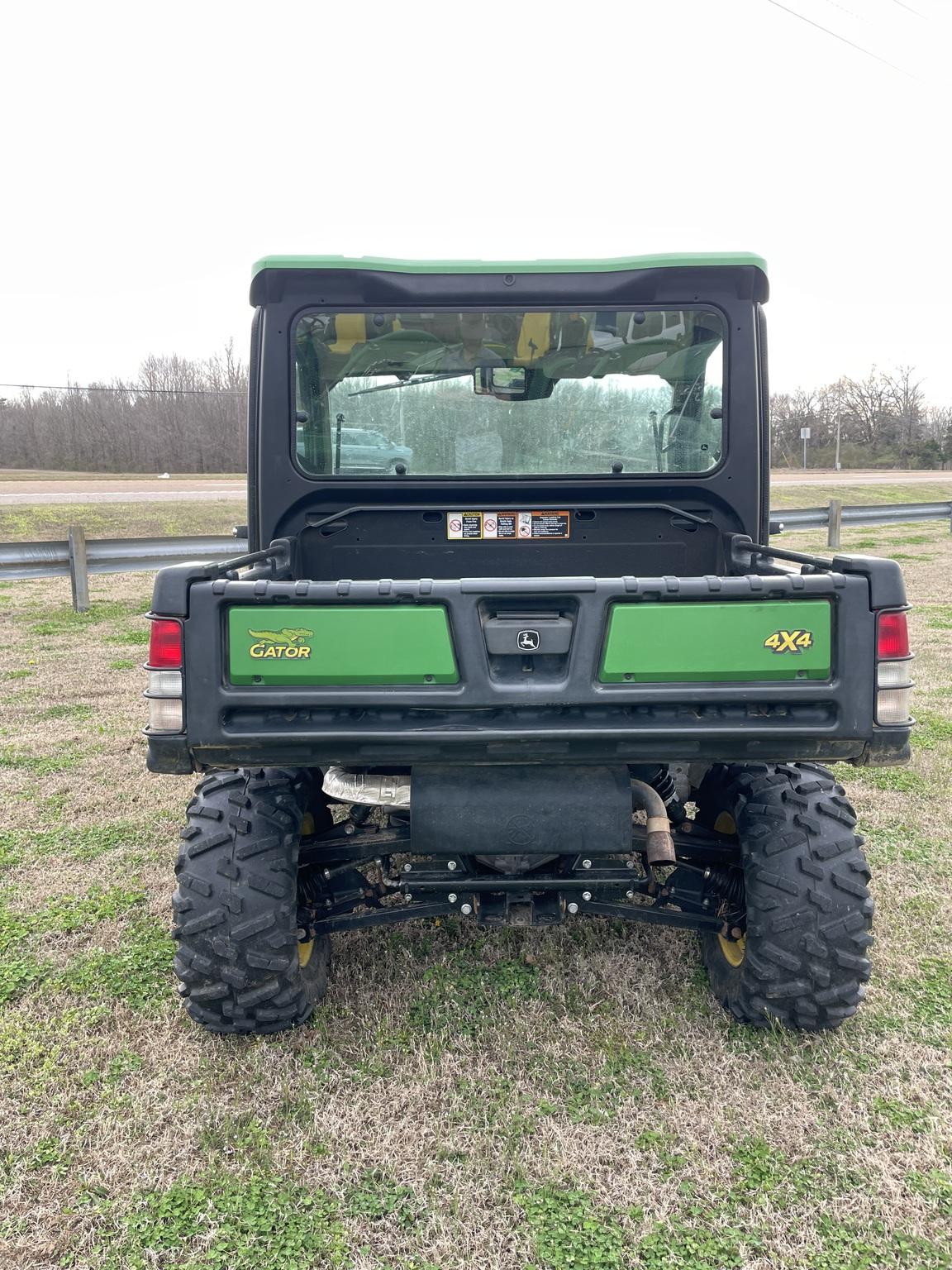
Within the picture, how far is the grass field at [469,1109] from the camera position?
6.76 ft

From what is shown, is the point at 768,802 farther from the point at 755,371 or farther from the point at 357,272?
the point at 357,272

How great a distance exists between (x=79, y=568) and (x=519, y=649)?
331 inches

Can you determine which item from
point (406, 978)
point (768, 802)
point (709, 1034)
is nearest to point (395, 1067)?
point (406, 978)

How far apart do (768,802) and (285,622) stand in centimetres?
150

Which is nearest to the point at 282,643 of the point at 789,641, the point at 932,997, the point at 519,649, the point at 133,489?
the point at 519,649

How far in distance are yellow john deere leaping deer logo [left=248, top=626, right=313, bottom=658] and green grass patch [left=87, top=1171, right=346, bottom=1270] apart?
1.26m

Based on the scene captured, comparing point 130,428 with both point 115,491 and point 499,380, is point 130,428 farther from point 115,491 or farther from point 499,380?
point 499,380

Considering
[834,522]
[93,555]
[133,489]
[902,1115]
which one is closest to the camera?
[902,1115]

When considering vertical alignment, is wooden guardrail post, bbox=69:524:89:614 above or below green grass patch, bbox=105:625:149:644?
above

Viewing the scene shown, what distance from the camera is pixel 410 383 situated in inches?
132

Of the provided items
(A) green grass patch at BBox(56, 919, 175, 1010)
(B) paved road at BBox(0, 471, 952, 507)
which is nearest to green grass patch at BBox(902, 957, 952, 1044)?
(A) green grass patch at BBox(56, 919, 175, 1010)

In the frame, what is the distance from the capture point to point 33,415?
4294 centimetres

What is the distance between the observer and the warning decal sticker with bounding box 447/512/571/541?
3389mm

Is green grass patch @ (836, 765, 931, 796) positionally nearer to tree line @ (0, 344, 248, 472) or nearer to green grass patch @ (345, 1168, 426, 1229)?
green grass patch @ (345, 1168, 426, 1229)
